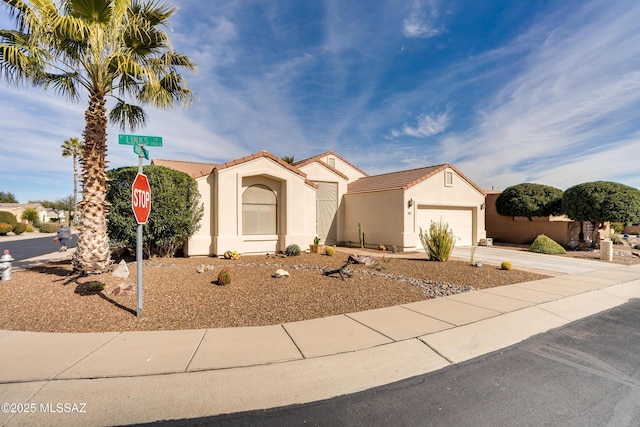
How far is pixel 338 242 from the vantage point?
18.2 metres

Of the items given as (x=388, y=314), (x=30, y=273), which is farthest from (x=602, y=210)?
(x=30, y=273)

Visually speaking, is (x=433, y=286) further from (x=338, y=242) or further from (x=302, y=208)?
(x=338, y=242)

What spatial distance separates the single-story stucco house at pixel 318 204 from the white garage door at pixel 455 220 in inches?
2.2

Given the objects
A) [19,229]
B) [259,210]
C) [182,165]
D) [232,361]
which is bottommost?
[232,361]

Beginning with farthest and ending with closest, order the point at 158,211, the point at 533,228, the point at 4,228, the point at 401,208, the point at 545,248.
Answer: the point at 4,228 < the point at 533,228 < the point at 545,248 < the point at 401,208 < the point at 158,211

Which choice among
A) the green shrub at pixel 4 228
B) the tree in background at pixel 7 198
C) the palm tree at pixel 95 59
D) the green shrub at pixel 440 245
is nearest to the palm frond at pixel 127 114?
the palm tree at pixel 95 59

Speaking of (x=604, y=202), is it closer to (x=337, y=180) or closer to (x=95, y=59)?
(x=337, y=180)

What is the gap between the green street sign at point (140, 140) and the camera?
5.10 m

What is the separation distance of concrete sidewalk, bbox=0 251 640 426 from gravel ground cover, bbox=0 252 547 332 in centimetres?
45

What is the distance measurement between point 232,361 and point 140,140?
13.1ft

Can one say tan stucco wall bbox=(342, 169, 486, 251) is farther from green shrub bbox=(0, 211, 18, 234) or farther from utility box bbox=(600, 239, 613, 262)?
green shrub bbox=(0, 211, 18, 234)

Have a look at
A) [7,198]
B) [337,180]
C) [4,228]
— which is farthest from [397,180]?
[7,198]

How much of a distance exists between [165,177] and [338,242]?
34.7 ft

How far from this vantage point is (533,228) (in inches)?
775
